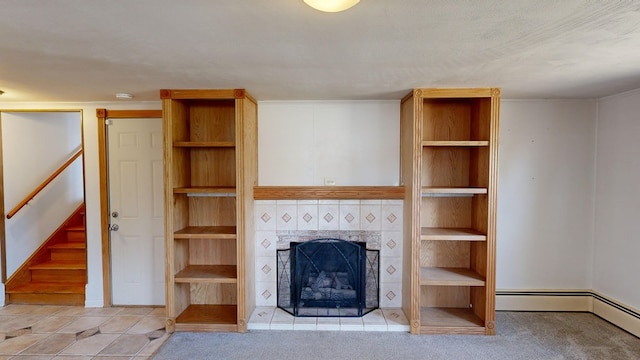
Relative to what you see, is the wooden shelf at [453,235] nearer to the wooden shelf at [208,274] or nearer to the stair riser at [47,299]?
the wooden shelf at [208,274]

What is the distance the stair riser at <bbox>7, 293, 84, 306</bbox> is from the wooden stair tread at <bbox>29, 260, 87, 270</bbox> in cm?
31

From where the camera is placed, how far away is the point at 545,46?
179cm

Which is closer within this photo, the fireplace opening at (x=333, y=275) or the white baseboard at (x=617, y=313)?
the white baseboard at (x=617, y=313)

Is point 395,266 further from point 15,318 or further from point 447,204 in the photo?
point 15,318

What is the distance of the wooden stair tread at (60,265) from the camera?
144 inches

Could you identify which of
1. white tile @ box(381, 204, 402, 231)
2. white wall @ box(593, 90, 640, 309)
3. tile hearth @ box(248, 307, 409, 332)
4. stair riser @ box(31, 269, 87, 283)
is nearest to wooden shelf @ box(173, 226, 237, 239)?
tile hearth @ box(248, 307, 409, 332)

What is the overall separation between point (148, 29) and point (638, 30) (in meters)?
2.34

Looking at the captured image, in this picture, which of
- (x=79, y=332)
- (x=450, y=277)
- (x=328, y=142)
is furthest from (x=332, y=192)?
(x=79, y=332)

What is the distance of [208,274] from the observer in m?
2.95

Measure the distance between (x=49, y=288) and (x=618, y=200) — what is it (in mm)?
5673

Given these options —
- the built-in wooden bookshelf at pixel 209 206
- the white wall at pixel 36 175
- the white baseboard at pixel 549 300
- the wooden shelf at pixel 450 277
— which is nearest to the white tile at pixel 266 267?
the built-in wooden bookshelf at pixel 209 206

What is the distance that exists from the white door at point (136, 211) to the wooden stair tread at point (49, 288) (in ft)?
1.46

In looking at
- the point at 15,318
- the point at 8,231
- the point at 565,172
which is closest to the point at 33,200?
the point at 8,231

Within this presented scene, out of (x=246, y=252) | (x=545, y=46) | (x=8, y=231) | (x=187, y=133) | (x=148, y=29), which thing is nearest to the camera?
(x=148, y=29)
